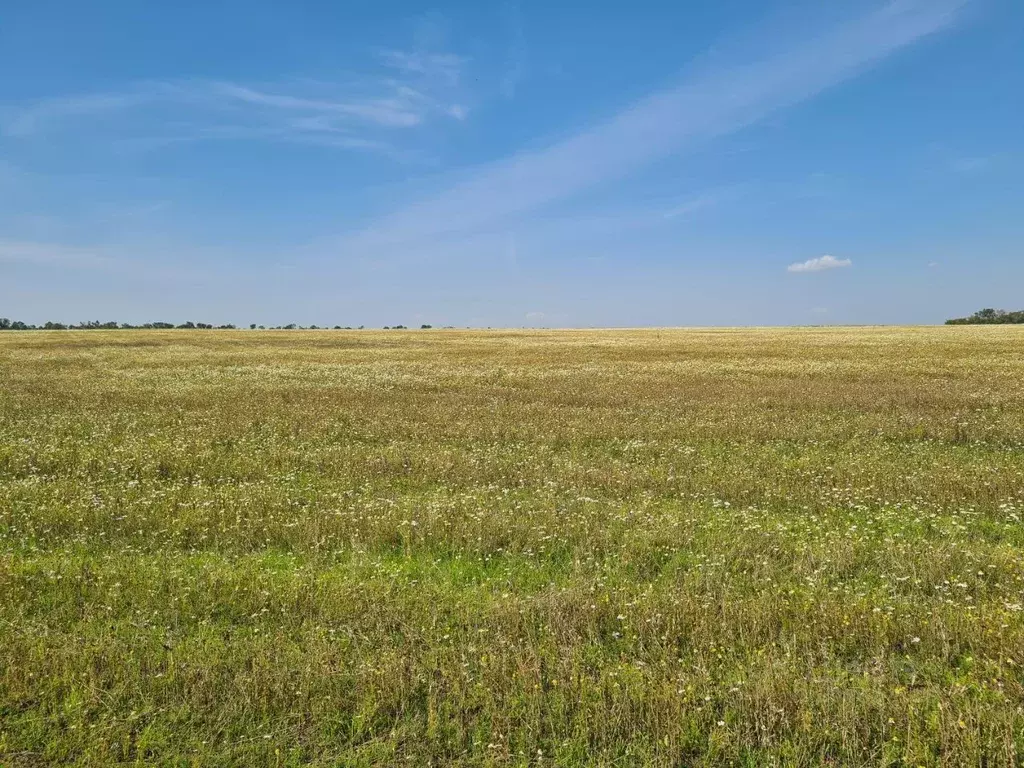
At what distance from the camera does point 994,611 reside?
604cm

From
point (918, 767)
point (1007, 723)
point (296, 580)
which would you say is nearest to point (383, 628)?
point (296, 580)

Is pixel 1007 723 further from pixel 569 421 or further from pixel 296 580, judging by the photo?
pixel 569 421

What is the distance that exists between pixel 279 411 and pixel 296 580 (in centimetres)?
1515

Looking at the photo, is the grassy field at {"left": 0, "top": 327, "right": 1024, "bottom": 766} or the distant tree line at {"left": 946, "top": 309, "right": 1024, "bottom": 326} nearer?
the grassy field at {"left": 0, "top": 327, "right": 1024, "bottom": 766}

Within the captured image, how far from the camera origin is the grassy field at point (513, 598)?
4.51 m

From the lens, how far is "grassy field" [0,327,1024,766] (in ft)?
14.8

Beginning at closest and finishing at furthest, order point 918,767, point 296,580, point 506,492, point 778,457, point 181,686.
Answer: point 918,767, point 181,686, point 296,580, point 506,492, point 778,457

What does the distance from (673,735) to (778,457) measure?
34.8ft

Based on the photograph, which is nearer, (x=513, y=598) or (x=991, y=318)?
(x=513, y=598)

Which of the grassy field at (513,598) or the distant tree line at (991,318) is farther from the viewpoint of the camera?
the distant tree line at (991,318)

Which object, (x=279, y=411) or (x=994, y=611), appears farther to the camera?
(x=279, y=411)

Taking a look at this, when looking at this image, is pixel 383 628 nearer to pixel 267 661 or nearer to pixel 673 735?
pixel 267 661

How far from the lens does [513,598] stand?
6.58 m

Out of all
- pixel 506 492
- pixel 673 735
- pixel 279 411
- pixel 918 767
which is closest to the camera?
pixel 918 767
